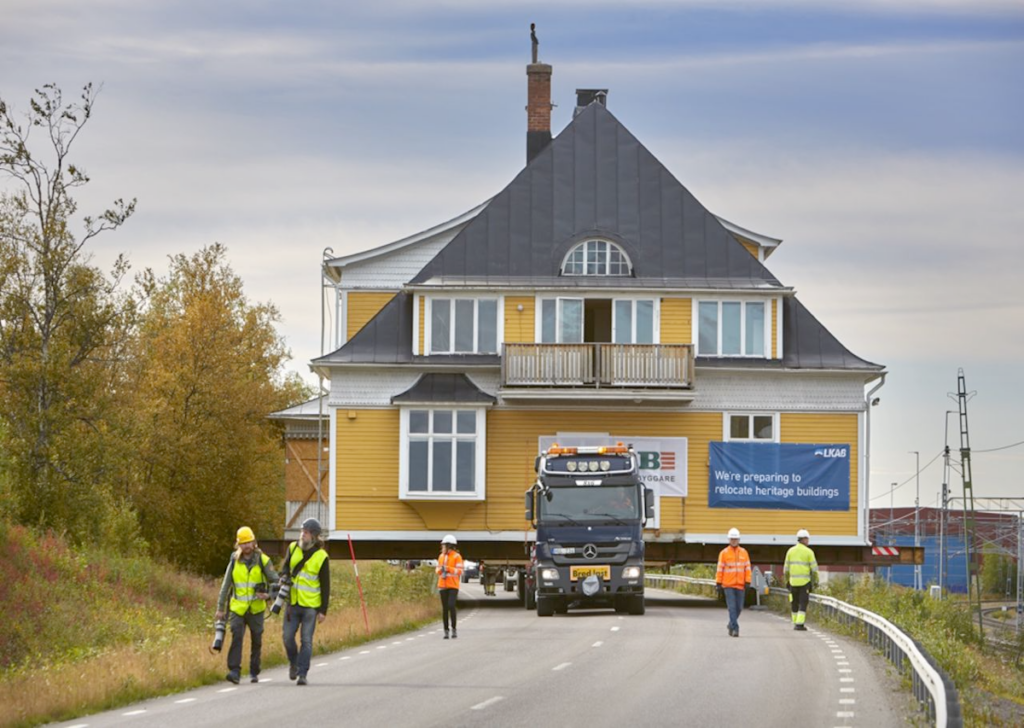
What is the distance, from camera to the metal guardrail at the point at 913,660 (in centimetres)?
1373

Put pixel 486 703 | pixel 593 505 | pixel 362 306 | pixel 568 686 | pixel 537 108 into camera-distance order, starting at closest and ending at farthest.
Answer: pixel 486 703, pixel 568 686, pixel 593 505, pixel 362 306, pixel 537 108

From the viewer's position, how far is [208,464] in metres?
54.3

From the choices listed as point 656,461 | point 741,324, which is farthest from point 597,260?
point 656,461

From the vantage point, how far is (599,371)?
4612 cm

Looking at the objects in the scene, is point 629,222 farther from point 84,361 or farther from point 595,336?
point 84,361

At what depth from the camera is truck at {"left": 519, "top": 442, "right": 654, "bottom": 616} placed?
34.2 metres

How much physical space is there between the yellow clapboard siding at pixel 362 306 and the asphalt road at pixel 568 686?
23315 mm

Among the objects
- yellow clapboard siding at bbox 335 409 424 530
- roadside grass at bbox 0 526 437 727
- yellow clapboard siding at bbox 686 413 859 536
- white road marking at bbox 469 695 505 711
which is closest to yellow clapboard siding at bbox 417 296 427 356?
yellow clapboard siding at bbox 335 409 424 530

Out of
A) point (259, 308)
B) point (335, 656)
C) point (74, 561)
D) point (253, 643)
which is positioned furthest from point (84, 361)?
point (259, 308)

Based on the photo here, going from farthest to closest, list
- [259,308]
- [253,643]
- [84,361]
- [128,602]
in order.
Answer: [259,308] → [84,361] → [128,602] → [253,643]

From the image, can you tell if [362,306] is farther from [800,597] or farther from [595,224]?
[800,597]

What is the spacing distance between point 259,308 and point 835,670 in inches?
2017

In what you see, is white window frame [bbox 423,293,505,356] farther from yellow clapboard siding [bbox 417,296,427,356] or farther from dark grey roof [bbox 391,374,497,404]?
dark grey roof [bbox 391,374,497,404]

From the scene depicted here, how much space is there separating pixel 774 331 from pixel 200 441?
1958cm
